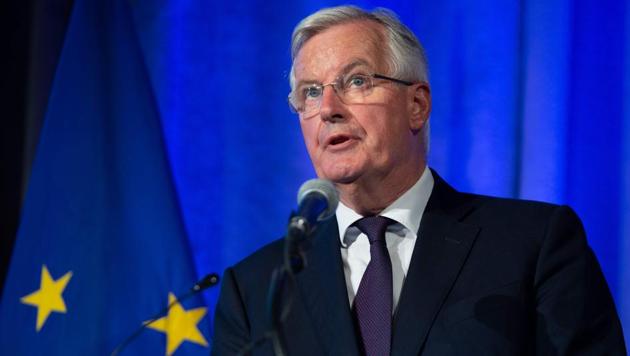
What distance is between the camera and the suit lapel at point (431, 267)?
192 cm

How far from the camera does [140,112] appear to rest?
299 centimetres

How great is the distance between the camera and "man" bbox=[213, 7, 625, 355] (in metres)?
1.89

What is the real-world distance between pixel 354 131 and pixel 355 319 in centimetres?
49

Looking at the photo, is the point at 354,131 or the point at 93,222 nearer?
the point at 354,131

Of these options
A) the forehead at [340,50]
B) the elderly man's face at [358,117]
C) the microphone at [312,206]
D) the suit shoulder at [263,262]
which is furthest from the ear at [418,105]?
the microphone at [312,206]

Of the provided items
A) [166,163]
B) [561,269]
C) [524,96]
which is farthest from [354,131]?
[166,163]

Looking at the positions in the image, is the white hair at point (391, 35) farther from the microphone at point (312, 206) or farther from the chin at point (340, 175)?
the microphone at point (312, 206)

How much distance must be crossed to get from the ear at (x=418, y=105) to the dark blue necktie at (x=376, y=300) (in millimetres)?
367

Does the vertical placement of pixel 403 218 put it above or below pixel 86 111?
below

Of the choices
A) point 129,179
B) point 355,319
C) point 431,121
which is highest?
point 431,121

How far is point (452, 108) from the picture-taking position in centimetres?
280

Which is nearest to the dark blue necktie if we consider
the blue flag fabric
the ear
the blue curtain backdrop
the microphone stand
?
the ear

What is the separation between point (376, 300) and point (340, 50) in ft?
2.31

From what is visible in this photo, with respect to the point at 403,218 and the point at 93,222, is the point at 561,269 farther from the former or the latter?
the point at 93,222
